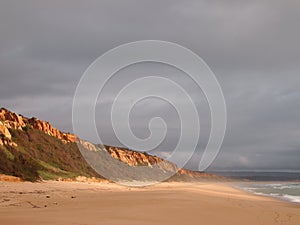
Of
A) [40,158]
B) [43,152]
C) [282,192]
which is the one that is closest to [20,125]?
[43,152]

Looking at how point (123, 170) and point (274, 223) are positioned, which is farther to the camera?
point (123, 170)

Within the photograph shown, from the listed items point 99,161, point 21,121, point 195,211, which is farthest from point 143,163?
point 195,211

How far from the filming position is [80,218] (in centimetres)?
1122

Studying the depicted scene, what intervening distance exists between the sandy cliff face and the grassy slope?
4.72 ft

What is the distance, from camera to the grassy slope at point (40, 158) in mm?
39250

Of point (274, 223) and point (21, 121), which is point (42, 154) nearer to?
point (21, 121)

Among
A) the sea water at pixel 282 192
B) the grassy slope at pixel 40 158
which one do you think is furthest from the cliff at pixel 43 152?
the sea water at pixel 282 192

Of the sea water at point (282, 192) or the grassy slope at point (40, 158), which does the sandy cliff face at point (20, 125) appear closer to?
the grassy slope at point (40, 158)

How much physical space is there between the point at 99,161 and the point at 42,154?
24.9 metres

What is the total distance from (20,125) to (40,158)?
8.15 metres

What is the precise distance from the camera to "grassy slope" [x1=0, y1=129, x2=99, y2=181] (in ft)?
129

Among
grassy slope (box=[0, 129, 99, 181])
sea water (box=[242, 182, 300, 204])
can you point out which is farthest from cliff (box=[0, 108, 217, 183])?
sea water (box=[242, 182, 300, 204])

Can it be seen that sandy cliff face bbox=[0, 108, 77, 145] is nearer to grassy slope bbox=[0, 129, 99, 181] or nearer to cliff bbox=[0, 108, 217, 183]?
cliff bbox=[0, 108, 217, 183]

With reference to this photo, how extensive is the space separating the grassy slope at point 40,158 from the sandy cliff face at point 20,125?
1.44 m
